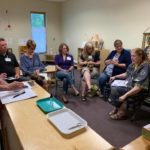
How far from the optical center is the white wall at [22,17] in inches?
235

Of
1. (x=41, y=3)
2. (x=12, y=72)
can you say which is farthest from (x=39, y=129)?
(x=41, y=3)


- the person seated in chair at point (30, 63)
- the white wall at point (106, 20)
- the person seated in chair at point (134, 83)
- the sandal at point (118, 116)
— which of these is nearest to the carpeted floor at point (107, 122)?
the sandal at point (118, 116)

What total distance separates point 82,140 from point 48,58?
20.6 feet

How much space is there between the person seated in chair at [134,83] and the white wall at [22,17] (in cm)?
508

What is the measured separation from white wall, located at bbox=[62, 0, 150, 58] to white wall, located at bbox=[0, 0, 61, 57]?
52cm

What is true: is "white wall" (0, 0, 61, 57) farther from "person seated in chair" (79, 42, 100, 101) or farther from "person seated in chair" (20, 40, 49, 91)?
"person seated in chair" (79, 42, 100, 101)

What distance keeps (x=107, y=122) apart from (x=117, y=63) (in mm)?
1305

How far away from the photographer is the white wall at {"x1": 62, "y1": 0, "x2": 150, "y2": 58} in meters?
3.93

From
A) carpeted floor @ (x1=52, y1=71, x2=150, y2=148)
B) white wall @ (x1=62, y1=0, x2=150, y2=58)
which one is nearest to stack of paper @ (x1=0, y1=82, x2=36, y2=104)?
carpeted floor @ (x1=52, y1=71, x2=150, y2=148)

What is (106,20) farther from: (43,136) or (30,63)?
(43,136)

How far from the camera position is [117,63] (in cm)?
329

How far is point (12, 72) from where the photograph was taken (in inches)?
112

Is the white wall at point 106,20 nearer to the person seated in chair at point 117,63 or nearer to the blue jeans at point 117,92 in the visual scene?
the person seated in chair at point 117,63

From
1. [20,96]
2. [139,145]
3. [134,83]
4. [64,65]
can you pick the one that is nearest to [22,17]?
[64,65]
